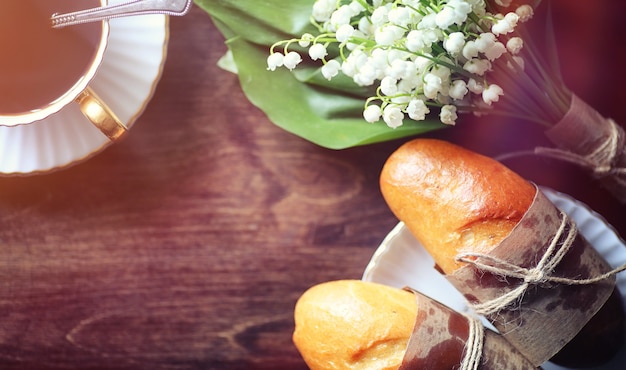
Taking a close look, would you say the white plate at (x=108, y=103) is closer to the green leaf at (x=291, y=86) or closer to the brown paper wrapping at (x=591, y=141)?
the green leaf at (x=291, y=86)

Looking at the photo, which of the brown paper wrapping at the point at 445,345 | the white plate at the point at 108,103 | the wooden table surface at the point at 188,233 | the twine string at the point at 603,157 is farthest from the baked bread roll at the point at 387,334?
the white plate at the point at 108,103

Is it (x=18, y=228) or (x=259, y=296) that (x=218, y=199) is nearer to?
(x=259, y=296)

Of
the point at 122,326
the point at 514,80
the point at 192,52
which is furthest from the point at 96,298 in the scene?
the point at 514,80

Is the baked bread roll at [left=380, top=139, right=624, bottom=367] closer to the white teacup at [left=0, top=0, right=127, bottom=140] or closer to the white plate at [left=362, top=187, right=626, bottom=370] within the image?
the white plate at [left=362, top=187, right=626, bottom=370]

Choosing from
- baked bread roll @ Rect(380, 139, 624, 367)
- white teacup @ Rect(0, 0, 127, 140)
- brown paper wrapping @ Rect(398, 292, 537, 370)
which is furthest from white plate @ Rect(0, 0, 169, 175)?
brown paper wrapping @ Rect(398, 292, 537, 370)

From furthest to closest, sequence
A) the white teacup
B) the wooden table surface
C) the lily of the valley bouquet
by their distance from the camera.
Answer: the wooden table surface → the white teacup → the lily of the valley bouquet
